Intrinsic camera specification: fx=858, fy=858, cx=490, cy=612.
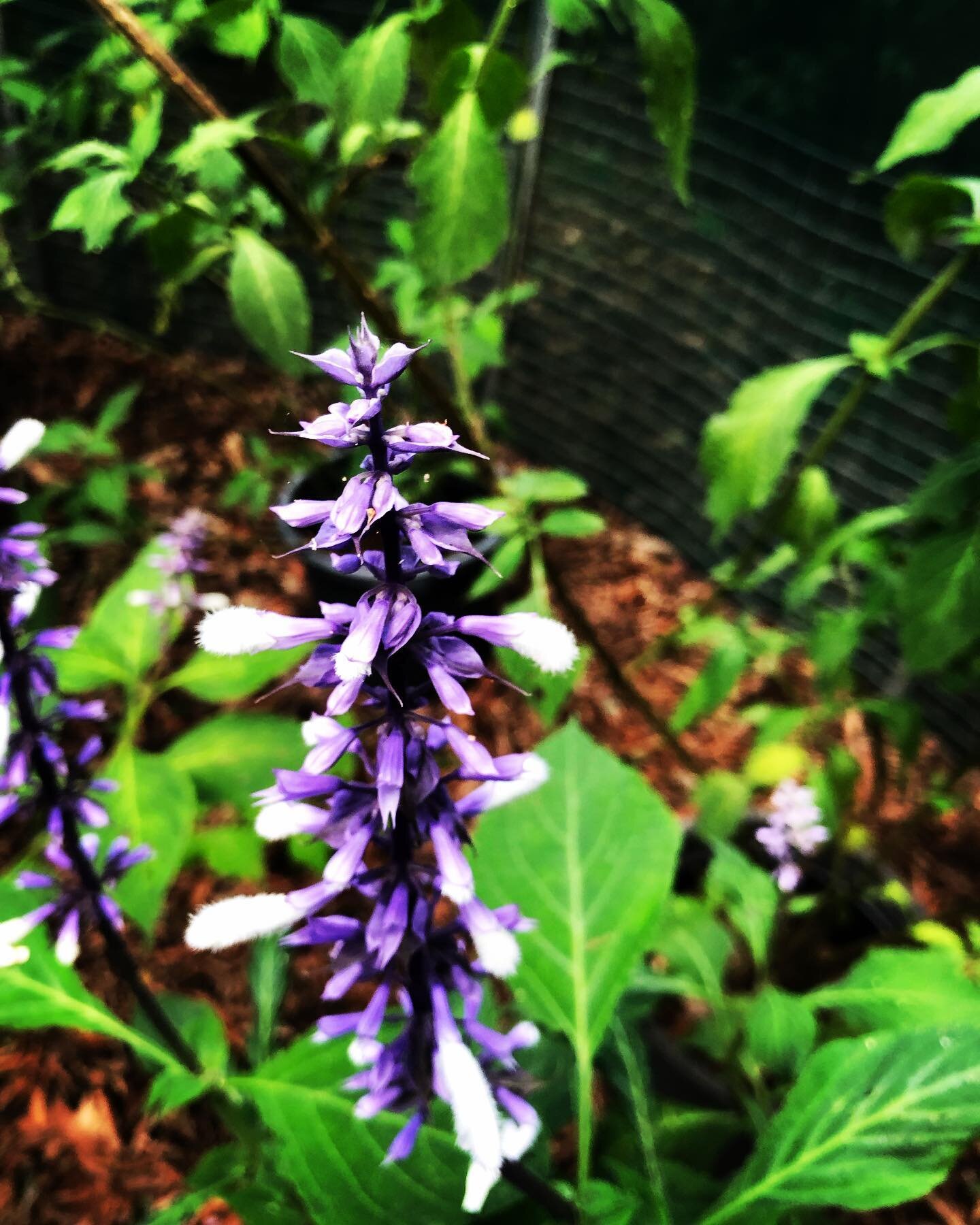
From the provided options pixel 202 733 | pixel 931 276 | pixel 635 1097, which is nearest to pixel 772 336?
pixel 931 276

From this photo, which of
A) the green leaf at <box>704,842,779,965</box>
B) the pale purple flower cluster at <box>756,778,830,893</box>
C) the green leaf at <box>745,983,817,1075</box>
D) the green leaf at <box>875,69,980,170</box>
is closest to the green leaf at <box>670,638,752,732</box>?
the pale purple flower cluster at <box>756,778,830,893</box>

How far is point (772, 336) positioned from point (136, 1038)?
104 inches

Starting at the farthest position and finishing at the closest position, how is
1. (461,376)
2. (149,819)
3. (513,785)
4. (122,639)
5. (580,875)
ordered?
(122,639) < (461,376) < (149,819) < (580,875) < (513,785)

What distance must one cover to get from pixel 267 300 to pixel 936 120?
0.94 metres

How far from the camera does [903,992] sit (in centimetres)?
135

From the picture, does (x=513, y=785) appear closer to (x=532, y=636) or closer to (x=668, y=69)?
(x=532, y=636)

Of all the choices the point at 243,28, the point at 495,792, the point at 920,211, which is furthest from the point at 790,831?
the point at 243,28

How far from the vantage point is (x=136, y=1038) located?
1259mm

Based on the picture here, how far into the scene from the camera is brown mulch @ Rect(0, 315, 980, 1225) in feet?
6.10

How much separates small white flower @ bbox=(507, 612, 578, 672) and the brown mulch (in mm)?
263

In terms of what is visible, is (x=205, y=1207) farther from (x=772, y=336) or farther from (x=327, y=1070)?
(x=772, y=336)

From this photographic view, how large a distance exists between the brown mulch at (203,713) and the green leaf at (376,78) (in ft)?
1.38

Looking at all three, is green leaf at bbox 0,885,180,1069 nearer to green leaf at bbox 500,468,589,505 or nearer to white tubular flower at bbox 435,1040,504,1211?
white tubular flower at bbox 435,1040,504,1211

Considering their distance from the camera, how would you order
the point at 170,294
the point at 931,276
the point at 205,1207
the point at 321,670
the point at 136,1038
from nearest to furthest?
the point at 321,670
the point at 136,1038
the point at 205,1207
the point at 170,294
the point at 931,276
